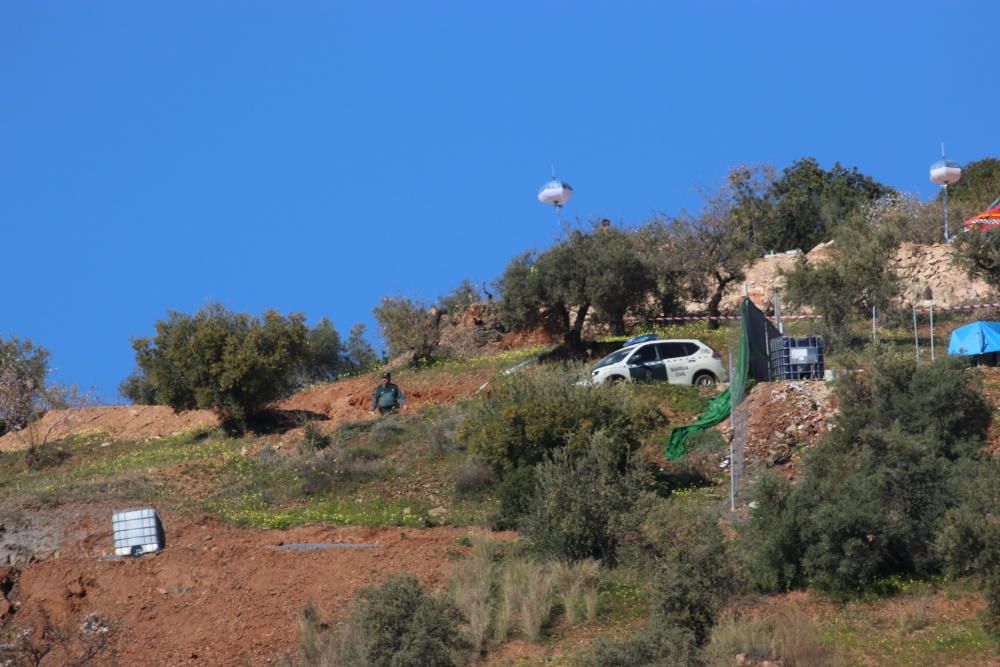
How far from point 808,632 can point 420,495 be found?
1100 centimetres

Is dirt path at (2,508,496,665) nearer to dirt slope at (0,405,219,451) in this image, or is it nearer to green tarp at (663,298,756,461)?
green tarp at (663,298,756,461)

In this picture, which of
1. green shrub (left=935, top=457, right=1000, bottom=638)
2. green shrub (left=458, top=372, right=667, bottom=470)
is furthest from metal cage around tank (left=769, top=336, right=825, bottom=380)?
green shrub (left=935, top=457, right=1000, bottom=638)

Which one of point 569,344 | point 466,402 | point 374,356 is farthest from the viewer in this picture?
point 374,356

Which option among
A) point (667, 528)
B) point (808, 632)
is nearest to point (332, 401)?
point (667, 528)

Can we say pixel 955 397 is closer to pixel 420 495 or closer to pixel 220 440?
pixel 420 495

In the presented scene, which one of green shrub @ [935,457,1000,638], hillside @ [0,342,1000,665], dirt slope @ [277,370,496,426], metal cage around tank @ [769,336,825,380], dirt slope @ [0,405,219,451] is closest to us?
green shrub @ [935,457,1000,638]

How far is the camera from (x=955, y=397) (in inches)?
915

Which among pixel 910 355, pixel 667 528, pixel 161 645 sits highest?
pixel 910 355

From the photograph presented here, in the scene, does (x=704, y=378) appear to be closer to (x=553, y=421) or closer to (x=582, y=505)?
(x=553, y=421)

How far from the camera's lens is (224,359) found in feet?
117

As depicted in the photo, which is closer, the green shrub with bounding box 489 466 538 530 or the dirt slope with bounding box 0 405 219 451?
the green shrub with bounding box 489 466 538 530

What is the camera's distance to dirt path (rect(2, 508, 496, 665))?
62.4ft

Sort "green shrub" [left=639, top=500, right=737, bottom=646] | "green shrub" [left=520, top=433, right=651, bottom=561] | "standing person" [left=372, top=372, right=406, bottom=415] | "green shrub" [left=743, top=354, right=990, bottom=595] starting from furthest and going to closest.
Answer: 1. "standing person" [left=372, top=372, right=406, bottom=415]
2. "green shrub" [left=520, top=433, right=651, bottom=561]
3. "green shrub" [left=743, top=354, right=990, bottom=595]
4. "green shrub" [left=639, top=500, right=737, bottom=646]

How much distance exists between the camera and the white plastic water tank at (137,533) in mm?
22734
